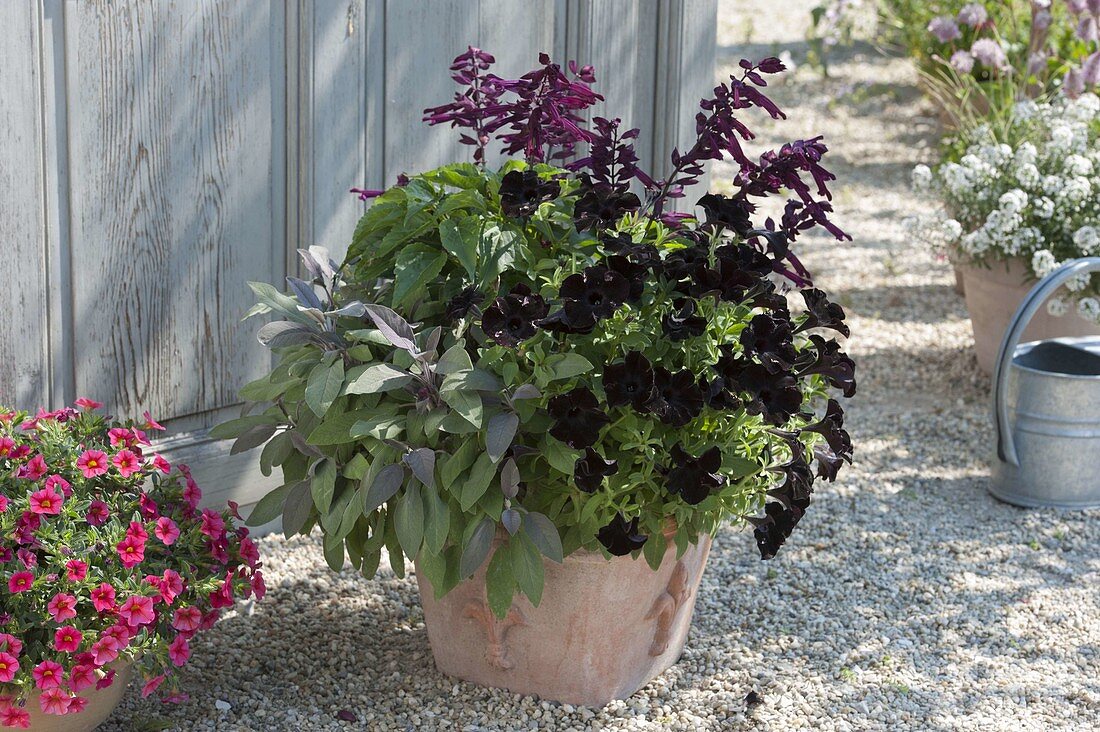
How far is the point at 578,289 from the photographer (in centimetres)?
203

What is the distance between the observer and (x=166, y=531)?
2137mm

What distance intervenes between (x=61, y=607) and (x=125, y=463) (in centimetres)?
32

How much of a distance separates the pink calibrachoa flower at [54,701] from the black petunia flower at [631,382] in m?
1.02

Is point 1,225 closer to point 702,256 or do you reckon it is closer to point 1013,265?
point 702,256

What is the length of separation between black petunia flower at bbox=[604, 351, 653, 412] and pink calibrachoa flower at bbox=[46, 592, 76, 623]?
37.3 inches

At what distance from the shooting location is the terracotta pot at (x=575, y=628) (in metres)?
2.31

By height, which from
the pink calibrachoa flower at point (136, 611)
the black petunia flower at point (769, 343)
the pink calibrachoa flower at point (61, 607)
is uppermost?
the black petunia flower at point (769, 343)

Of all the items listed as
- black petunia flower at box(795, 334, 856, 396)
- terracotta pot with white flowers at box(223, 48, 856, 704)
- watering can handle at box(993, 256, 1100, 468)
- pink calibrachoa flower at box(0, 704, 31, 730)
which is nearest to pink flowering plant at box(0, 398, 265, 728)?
pink calibrachoa flower at box(0, 704, 31, 730)

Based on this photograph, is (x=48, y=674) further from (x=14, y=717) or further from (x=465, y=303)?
(x=465, y=303)

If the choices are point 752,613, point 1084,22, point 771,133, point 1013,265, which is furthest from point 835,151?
point 752,613

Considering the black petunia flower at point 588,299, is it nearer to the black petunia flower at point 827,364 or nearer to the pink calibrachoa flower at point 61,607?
the black petunia flower at point 827,364

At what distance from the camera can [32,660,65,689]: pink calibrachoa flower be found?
1930 millimetres

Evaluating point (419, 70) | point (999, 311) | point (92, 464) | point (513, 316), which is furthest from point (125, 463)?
point (999, 311)

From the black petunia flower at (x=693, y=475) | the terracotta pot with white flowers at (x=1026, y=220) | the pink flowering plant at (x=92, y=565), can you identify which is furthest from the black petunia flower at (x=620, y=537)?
the terracotta pot with white flowers at (x=1026, y=220)
